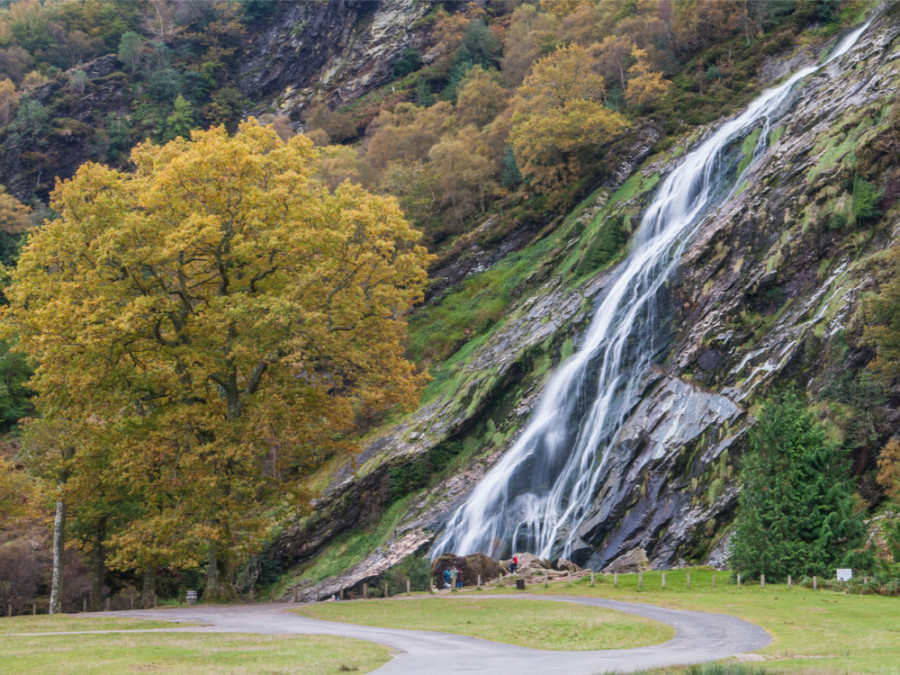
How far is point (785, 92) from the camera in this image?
1671 inches

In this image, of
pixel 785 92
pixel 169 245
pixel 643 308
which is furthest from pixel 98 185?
pixel 785 92

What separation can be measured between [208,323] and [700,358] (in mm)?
20129

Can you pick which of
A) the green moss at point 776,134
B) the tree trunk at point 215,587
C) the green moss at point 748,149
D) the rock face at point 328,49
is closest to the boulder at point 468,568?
the tree trunk at point 215,587

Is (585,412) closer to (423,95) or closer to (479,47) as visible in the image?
(423,95)

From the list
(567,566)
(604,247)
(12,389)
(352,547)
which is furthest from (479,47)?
(567,566)

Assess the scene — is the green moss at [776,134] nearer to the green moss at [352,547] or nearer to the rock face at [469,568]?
the rock face at [469,568]

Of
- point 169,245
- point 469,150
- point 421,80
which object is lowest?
point 169,245

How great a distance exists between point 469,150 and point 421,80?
32877 mm

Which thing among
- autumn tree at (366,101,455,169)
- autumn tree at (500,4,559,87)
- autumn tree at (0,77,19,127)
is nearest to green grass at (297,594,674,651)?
autumn tree at (366,101,455,169)

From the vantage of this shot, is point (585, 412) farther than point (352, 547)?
No

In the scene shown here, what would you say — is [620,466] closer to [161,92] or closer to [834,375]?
[834,375]

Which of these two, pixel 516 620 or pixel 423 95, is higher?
pixel 423 95

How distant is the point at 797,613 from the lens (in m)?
18.2

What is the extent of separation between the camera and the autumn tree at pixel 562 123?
5309cm
